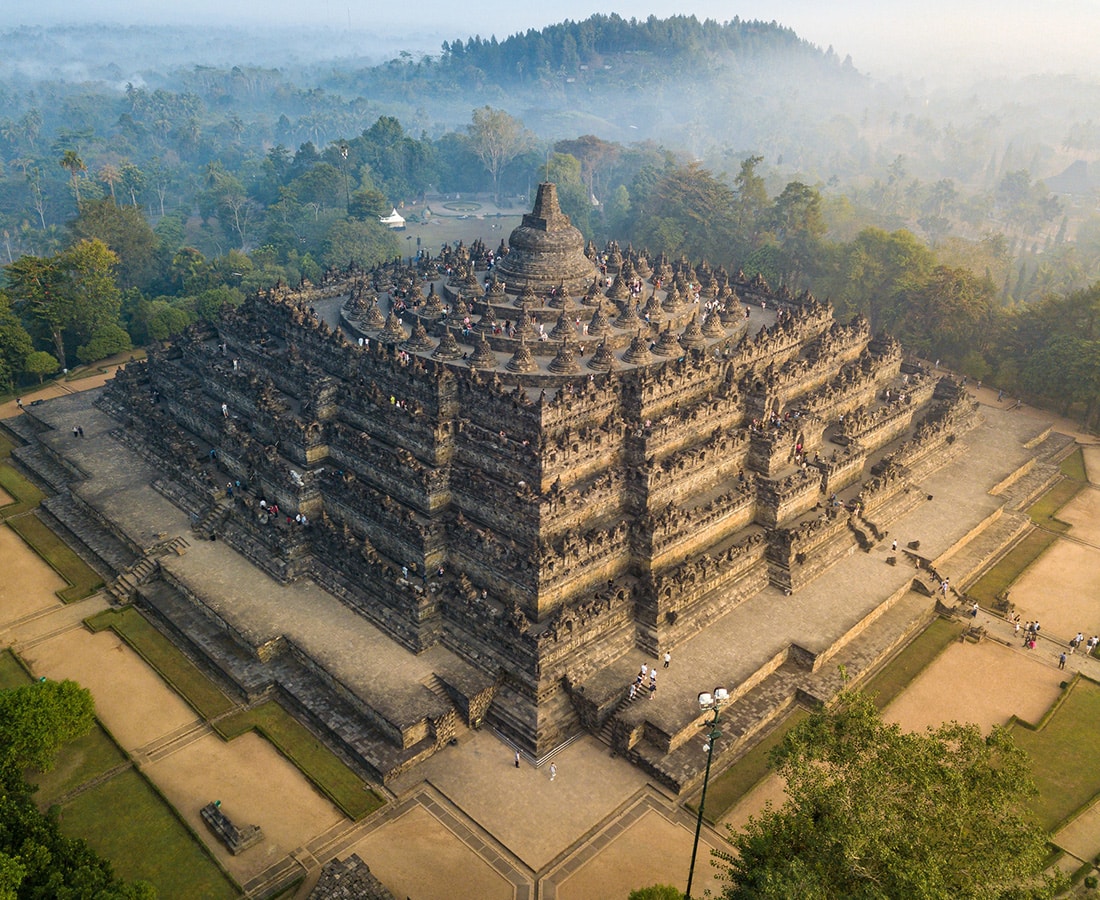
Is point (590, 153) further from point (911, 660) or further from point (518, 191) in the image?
point (911, 660)

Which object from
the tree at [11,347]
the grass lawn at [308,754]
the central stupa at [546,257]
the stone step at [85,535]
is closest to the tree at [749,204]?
the central stupa at [546,257]

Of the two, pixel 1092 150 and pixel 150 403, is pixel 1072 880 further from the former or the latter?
pixel 1092 150

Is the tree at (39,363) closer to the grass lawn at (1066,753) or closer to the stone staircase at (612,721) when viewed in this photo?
the stone staircase at (612,721)

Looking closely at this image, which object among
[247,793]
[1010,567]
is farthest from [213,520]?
[1010,567]

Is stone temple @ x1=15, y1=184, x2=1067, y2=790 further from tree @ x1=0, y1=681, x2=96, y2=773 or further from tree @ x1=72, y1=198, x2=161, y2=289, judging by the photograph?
tree @ x1=72, y1=198, x2=161, y2=289

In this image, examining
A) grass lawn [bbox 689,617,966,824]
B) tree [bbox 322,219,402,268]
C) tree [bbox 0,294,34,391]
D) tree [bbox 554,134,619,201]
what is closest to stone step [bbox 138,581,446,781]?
grass lawn [bbox 689,617,966,824]

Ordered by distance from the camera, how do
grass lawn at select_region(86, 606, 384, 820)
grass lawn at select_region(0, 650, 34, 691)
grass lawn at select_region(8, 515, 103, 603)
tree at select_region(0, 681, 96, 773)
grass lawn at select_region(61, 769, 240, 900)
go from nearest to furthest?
grass lawn at select_region(61, 769, 240, 900)
tree at select_region(0, 681, 96, 773)
grass lawn at select_region(86, 606, 384, 820)
grass lawn at select_region(0, 650, 34, 691)
grass lawn at select_region(8, 515, 103, 603)
